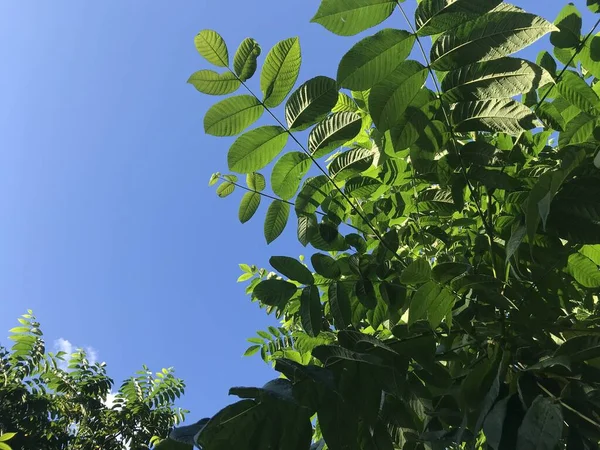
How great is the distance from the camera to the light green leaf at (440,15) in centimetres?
124

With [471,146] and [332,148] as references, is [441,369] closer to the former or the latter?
[471,146]

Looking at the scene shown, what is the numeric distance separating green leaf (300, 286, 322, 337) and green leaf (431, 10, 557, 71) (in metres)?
0.81

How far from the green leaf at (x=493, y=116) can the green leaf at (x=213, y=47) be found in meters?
0.82

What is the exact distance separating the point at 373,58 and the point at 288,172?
1.73ft

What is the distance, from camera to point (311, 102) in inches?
57.9

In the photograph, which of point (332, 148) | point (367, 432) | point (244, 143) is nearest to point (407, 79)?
point (332, 148)

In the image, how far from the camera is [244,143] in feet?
5.13

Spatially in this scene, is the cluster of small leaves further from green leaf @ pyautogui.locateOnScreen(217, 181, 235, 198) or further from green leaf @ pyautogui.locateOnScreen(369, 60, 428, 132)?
green leaf @ pyautogui.locateOnScreen(217, 181, 235, 198)

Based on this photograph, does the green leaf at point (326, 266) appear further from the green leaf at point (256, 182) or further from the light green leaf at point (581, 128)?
the light green leaf at point (581, 128)

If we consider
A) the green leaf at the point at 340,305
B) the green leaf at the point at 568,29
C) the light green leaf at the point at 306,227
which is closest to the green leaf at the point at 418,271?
the green leaf at the point at 340,305

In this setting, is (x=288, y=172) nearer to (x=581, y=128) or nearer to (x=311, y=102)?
(x=311, y=102)

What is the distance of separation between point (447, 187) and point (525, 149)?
0.33 metres

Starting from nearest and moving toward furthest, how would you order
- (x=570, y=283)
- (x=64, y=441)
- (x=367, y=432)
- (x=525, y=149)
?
(x=367, y=432), (x=570, y=283), (x=525, y=149), (x=64, y=441)

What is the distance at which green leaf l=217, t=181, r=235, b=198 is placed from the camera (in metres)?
1.98
